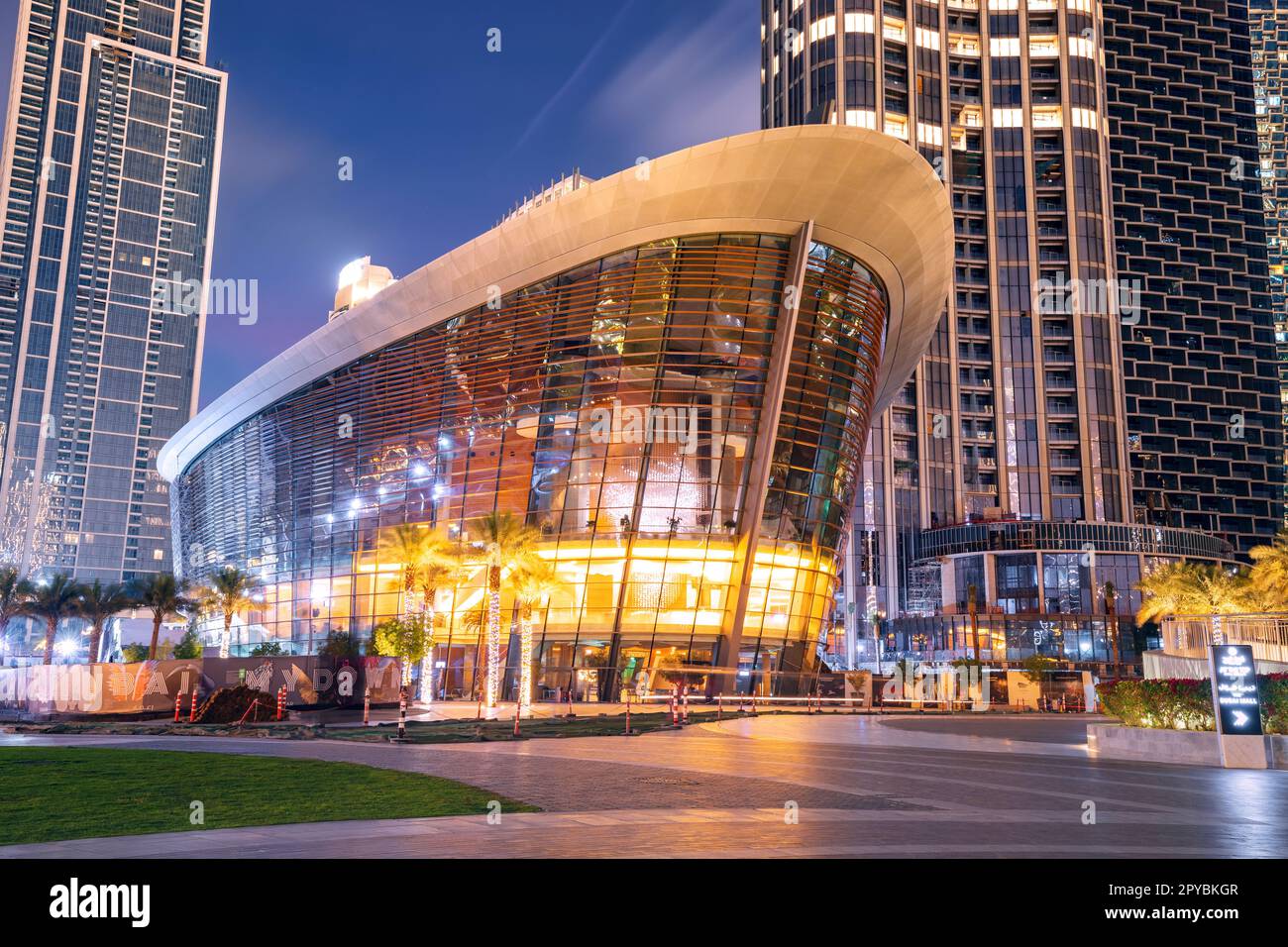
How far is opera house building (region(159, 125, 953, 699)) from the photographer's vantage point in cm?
4928

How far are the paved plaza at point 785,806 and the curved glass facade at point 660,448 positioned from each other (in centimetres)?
2628

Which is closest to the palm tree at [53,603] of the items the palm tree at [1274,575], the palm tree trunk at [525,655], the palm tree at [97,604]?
the palm tree at [97,604]

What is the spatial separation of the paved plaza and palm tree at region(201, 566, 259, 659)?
45.0 meters

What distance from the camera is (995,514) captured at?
115312 millimetres

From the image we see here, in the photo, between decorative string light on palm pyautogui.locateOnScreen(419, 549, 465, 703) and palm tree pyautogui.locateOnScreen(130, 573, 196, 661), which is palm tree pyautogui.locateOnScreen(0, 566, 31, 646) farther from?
decorative string light on palm pyautogui.locateOnScreen(419, 549, 465, 703)

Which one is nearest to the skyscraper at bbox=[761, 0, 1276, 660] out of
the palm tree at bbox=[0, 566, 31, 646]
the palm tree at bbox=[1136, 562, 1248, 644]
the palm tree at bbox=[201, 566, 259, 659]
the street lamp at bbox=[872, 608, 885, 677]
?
the street lamp at bbox=[872, 608, 885, 677]

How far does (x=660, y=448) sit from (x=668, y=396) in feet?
8.63

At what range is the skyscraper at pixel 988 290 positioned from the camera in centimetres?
11694

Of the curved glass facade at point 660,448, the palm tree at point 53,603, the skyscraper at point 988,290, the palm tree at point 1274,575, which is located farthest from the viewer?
the skyscraper at point 988,290

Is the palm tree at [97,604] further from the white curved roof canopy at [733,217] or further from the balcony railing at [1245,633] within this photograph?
the balcony railing at [1245,633]

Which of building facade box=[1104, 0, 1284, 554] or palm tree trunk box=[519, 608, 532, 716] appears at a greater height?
building facade box=[1104, 0, 1284, 554]

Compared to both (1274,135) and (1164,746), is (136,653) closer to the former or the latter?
(1164,746)

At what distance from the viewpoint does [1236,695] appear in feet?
69.2

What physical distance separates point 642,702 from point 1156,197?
435ft
